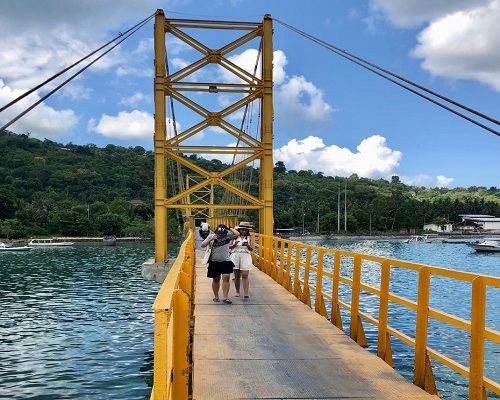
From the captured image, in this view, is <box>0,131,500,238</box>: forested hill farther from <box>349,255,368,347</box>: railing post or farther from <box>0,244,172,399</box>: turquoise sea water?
<box>349,255,368,347</box>: railing post

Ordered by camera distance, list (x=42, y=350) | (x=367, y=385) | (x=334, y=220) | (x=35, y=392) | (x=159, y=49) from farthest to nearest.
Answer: (x=334, y=220) < (x=159, y=49) < (x=42, y=350) < (x=35, y=392) < (x=367, y=385)

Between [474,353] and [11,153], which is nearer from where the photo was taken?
[474,353]

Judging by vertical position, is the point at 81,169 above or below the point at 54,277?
above

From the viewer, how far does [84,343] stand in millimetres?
16453

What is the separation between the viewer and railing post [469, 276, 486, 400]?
4.36 m

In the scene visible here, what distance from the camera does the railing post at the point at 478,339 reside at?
4.36m

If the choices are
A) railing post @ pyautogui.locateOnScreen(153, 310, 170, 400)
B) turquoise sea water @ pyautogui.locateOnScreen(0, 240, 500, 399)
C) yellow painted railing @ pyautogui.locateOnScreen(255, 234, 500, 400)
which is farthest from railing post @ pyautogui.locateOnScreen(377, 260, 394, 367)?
turquoise sea water @ pyautogui.locateOnScreen(0, 240, 500, 399)

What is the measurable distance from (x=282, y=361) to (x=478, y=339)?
91.7 inches

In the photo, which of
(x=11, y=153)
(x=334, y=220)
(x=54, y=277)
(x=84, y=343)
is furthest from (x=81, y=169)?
(x=84, y=343)

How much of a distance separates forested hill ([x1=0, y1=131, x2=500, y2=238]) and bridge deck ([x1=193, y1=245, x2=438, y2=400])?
352 feet

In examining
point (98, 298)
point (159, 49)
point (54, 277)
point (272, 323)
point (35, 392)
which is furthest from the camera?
point (54, 277)

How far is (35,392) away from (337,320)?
7.37 m

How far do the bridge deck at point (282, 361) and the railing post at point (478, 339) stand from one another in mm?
532

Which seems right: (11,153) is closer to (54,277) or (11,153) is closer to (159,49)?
(54,277)
